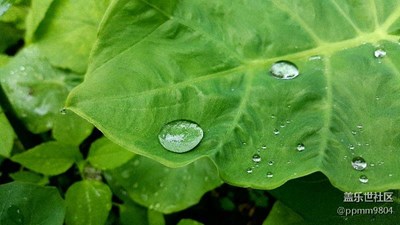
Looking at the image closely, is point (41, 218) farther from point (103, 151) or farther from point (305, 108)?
point (305, 108)

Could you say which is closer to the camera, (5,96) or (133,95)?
(133,95)

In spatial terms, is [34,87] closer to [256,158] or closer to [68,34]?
[68,34]

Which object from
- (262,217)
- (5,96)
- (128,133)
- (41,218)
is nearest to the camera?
(128,133)

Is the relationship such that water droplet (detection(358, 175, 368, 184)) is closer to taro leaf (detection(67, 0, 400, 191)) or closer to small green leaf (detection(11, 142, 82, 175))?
taro leaf (detection(67, 0, 400, 191))

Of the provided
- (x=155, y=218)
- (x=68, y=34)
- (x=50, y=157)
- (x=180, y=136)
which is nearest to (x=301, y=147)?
(x=180, y=136)

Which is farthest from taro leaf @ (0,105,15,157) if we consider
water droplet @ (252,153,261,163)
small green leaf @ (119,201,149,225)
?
water droplet @ (252,153,261,163)

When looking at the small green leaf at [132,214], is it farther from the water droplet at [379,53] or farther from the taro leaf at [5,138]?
the water droplet at [379,53]

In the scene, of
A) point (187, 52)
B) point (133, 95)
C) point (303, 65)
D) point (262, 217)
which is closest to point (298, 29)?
point (303, 65)

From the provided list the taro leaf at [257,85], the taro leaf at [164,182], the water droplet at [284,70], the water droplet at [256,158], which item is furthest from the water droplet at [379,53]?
the taro leaf at [164,182]
